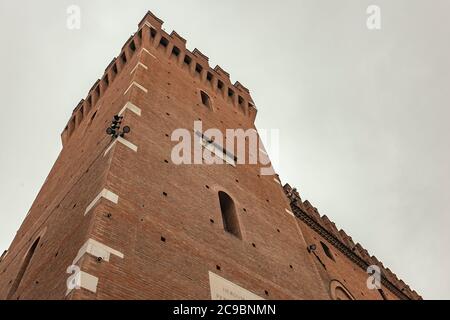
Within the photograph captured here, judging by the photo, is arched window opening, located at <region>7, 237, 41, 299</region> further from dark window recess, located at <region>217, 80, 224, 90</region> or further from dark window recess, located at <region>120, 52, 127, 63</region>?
dark window recess, located at <region>217, 80, 224, 90</region>

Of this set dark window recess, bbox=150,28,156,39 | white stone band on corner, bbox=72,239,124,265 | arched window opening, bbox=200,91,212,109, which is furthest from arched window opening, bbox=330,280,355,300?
dark window recess, bbox=150,28,156,39

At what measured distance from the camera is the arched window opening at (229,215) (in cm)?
940

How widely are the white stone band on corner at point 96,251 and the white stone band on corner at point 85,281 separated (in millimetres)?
353

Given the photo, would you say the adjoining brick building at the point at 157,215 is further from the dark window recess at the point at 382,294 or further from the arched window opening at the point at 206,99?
the dark window recess at the point at 382,294

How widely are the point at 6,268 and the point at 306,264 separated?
20.8ft

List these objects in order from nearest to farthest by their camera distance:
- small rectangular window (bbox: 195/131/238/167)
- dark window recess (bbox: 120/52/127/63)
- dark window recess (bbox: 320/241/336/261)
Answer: small rectangular window (bbox: 195/131/238/167), dark window recess (bbox: 120/52/127/63), dark window recess (bbox: 320/241/336/261)

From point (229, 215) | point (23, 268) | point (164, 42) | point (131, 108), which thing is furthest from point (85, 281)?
point (164, 42)

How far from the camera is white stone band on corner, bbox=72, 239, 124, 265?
616cm

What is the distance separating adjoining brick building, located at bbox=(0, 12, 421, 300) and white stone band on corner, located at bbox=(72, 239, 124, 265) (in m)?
0.02

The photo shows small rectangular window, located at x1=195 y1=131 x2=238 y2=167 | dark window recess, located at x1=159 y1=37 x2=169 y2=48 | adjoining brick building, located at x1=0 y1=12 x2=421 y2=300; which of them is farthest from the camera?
dark window recess, located at x1=159 y1=37 x2=169 y2=48

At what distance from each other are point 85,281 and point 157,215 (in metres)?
2.10

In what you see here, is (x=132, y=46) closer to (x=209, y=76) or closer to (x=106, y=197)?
(x=209, y=76)

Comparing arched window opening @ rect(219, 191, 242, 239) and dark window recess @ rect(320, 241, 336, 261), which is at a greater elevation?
dark window recess @ rect(320, 241, 336, 261)
